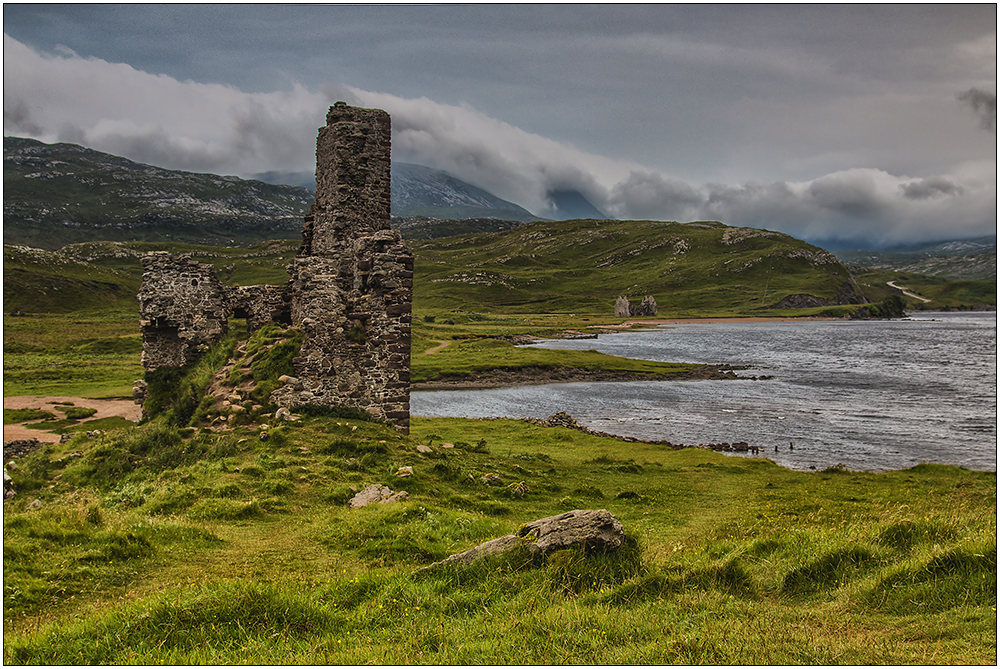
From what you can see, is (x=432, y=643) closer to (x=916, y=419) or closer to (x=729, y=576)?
(x=729, y=576)

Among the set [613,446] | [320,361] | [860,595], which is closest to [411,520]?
[860,595]

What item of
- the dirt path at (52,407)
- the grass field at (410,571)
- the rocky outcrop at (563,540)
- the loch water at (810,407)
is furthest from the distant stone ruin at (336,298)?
the loch water at (810,407)

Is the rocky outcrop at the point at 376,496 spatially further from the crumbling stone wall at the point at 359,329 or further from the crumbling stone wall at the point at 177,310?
the crumbling stone wall at the point at 177,310

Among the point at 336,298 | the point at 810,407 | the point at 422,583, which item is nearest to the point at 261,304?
the point at 336,298

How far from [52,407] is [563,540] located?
43532mm

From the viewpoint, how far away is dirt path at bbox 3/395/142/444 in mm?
31938

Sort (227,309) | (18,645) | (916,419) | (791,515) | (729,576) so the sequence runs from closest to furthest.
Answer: (18,645) → (729,576) → (791,515) → (227,309) → (916,419)

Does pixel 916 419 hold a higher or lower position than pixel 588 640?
lower

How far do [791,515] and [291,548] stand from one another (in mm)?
14970

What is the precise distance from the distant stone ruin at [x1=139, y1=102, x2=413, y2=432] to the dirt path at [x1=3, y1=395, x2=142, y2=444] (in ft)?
26.7

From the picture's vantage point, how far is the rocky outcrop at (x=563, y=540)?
10.2 m

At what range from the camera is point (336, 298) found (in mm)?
23844

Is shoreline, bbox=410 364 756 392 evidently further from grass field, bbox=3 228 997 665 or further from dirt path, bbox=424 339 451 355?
grass field, bbox=3 228 997 665

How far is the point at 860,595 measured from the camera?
28.5 feet
